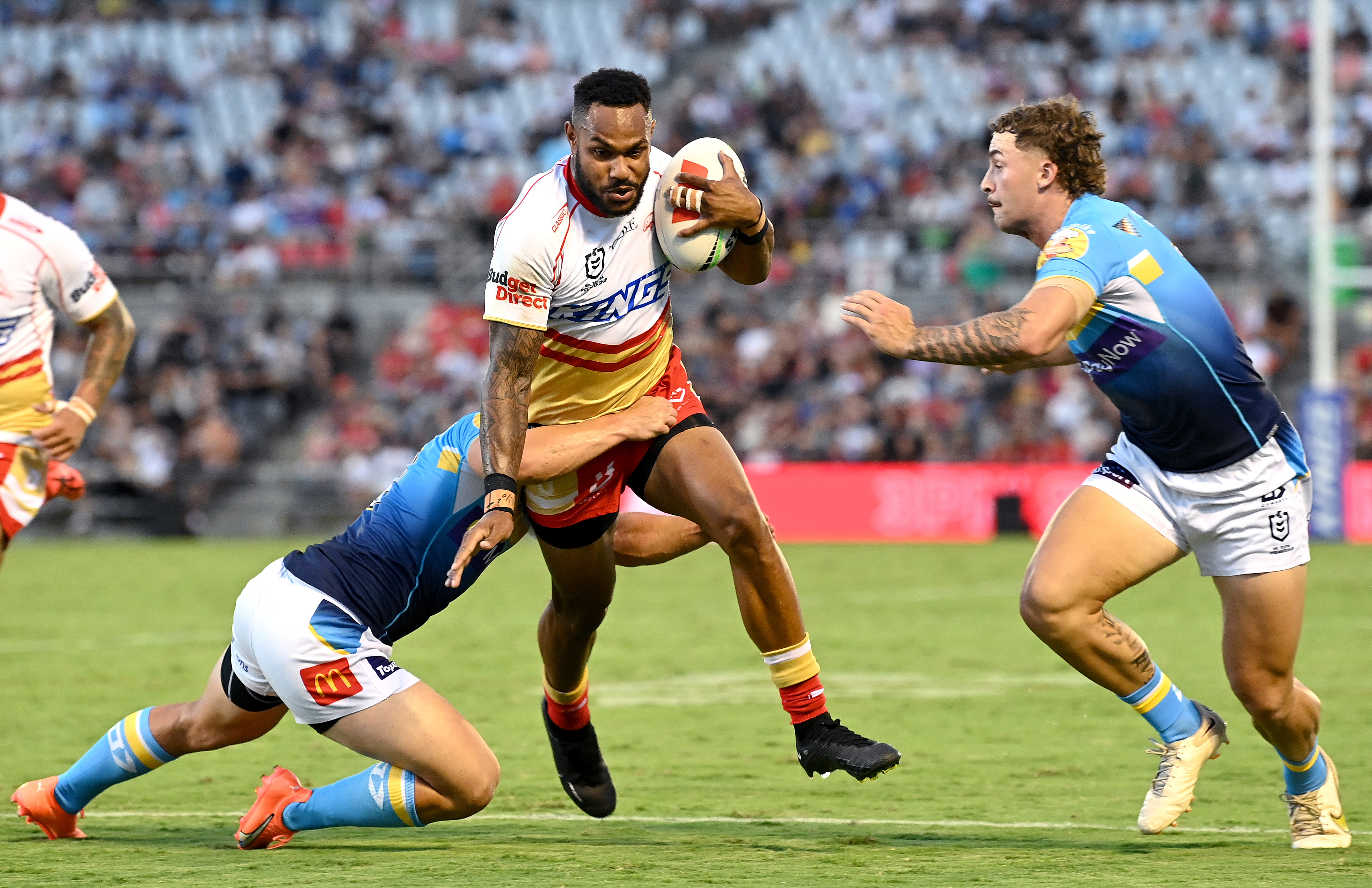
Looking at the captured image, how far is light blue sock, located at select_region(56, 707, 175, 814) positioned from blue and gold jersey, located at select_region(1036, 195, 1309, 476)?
3.46 m

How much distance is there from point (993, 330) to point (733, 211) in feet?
3.96

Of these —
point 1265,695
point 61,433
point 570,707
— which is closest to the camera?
point 1265,695

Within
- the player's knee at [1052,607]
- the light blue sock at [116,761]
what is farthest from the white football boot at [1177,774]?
the light blue sock at [116,761]

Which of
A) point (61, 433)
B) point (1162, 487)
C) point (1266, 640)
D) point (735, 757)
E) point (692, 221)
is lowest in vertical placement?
point (735, 757)

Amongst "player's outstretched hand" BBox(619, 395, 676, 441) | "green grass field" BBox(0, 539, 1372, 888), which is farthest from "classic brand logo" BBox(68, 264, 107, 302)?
"player's outstretched hand" BBox(619, 395, 676, 441)

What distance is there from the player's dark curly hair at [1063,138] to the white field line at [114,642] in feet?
29.1

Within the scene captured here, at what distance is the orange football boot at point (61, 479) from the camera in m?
8.20

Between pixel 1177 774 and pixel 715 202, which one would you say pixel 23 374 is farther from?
pixel 1177 774

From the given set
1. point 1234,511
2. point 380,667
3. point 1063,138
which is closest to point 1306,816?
point 1234,511

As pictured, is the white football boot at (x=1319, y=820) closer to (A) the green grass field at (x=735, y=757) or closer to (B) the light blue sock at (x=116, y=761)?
(A) the green grass field at (x=735, y=757)

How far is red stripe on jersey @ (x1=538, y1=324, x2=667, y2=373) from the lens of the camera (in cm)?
679

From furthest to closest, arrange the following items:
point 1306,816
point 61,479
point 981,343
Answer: point 61,479, point 1306,816, point 981,343

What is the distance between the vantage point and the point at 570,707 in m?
7.27

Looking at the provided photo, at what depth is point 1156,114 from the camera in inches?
1017
